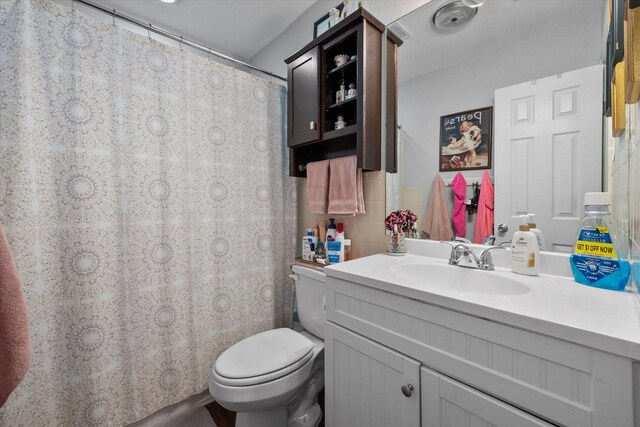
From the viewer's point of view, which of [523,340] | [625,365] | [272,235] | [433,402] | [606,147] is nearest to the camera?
[625,365]

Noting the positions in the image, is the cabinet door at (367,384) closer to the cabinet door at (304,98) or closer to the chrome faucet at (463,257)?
the chrome faucet at (463,257)

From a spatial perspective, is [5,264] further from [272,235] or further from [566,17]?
[566,17]

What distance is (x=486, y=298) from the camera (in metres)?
0.66

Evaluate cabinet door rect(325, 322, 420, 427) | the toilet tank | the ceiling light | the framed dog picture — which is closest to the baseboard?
the toilet tank

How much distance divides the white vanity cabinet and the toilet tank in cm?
35

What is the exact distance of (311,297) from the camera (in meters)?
1.39

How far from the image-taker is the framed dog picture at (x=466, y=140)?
1.01 metres

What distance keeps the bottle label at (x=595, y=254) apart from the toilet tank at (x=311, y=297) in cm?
93

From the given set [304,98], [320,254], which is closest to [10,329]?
[320,254]

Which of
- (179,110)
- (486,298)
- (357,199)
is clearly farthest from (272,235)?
(486,298)

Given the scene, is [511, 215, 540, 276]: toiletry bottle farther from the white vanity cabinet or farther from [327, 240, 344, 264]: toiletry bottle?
[327, 240, 344, 264]: toiletry bottle

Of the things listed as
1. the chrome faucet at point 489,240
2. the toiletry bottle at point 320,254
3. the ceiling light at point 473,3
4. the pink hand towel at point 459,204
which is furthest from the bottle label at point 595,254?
the toiletry bottle at point 320,254

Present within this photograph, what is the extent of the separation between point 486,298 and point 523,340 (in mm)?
113

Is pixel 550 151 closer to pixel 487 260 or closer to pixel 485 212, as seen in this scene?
pixel 485 212
